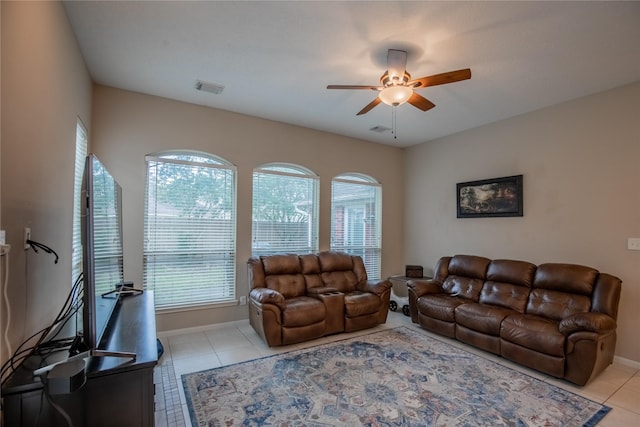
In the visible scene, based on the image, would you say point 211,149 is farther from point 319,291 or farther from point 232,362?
point 232,362

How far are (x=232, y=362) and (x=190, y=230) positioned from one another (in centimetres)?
176

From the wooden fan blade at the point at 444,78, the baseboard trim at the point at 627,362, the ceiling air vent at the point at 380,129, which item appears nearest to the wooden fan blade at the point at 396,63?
the wooden fan blade at the point at 444,78

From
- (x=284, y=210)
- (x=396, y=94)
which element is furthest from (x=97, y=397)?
(x=284, y=210)

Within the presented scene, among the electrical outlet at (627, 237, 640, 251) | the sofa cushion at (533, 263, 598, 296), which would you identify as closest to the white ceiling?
the electrical outlet at (627, 237, 640, 251)

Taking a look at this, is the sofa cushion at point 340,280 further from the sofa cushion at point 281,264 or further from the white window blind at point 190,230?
the white window blind at point 190,230

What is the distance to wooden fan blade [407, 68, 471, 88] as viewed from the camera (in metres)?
2.37

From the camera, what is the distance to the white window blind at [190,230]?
12.6 ft

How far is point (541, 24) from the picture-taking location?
2.35 metres

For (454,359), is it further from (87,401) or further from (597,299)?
(87,401)

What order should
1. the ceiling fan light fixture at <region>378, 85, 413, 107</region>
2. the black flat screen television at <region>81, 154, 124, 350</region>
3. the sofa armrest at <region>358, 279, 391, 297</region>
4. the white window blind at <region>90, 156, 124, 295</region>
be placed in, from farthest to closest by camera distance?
the sofa armrest at <region>358, 279, 391, 297</region>
the ceiling fan light fixture at <region>378, 85, 413, 107</region>
the white window blind at <region>90, 156, 124, 295</region>
the black flat screen television at <region>81, 154, 124, 350</region>

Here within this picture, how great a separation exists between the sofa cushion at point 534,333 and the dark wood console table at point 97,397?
3.20 m

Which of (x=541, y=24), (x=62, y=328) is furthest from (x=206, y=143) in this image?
(x=541, y=24)

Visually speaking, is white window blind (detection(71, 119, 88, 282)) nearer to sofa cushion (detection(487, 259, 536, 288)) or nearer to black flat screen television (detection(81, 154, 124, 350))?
black flat screen television (detection(81, 154, 124, 350))

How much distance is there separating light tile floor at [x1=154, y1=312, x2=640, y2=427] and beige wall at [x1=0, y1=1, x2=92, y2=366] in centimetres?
108
